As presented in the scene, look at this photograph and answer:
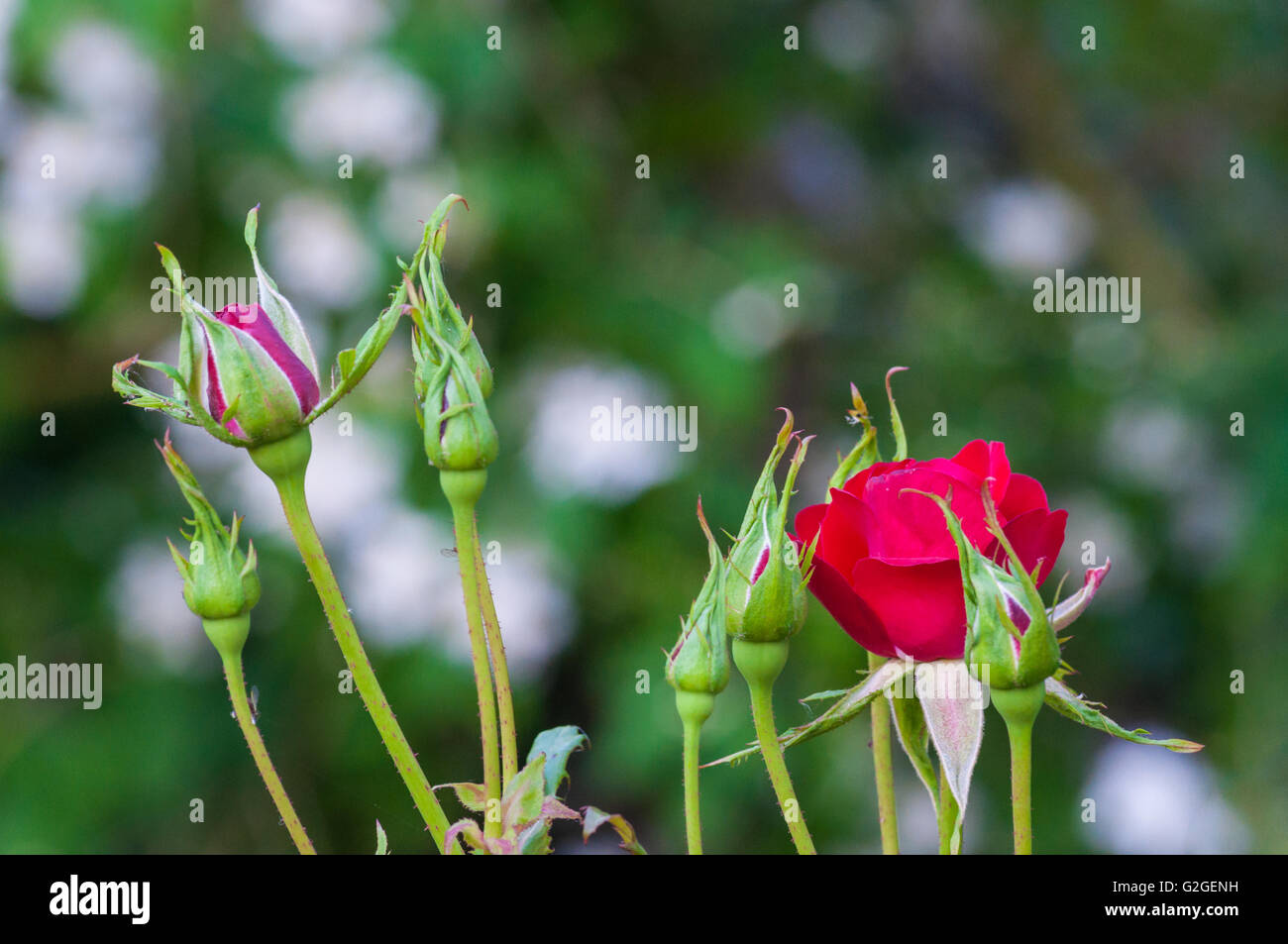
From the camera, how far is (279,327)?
0.42m

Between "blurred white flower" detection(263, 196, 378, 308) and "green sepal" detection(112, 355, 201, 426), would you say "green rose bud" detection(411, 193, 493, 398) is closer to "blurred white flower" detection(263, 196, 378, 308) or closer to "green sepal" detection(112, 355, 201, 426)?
"green sepal" detection(112, 355, 201, 426)

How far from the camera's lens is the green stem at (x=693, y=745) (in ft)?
1.27

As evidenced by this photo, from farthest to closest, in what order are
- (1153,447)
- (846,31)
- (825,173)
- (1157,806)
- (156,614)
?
(825,173)
(846,31)
(1153,447)
(1157,806)
(156,614)

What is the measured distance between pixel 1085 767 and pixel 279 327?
1.78 meters

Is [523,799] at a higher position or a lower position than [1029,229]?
lower

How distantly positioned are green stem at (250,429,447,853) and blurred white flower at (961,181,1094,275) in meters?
1.98

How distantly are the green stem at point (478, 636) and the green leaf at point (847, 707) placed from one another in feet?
0.21

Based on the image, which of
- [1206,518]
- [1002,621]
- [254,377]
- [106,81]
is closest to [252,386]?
[254,377]

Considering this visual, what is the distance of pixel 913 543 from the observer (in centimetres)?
43

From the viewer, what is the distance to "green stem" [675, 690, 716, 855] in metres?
0.39

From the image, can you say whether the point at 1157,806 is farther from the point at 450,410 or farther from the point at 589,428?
the point at 450,410

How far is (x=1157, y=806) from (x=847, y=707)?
5.11ft
